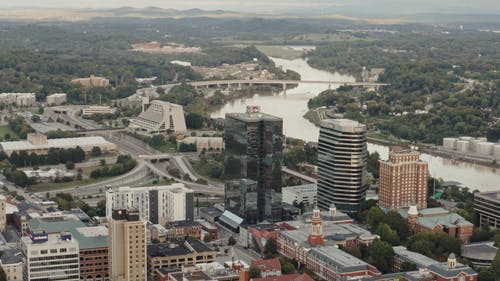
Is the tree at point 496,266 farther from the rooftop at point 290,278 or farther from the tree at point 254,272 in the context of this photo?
the tree at point 254,272

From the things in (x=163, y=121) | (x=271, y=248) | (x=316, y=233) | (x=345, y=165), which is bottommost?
(x=271, y=248)

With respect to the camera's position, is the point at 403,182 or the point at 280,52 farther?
the point at 280,52

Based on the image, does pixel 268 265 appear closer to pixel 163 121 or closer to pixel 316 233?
pixel 316 233

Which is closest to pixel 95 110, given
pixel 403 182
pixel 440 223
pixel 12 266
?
pixel 403 182

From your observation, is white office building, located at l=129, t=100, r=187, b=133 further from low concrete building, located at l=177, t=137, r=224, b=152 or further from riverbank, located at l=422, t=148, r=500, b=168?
riverbank, located at l=422, t=148, r=500, b=168

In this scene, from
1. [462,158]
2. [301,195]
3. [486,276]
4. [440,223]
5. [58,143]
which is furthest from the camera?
[462,158]

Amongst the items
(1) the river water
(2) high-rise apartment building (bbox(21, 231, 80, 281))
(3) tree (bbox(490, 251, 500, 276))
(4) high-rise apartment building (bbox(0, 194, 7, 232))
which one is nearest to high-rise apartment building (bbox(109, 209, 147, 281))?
(2) high-rise apartment building (bbox(21, 231, 80, 281))

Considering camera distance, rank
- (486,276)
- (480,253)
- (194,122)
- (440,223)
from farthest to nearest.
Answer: (194,122), (440,223), (480,253), (486,276)

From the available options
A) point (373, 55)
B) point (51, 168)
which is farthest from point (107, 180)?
point (373, 55)
